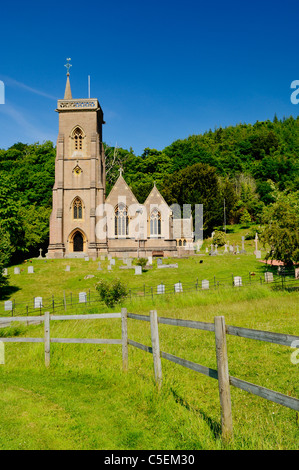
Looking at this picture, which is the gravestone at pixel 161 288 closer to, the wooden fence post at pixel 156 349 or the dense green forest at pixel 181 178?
the wooden fence post at pixel 156 349

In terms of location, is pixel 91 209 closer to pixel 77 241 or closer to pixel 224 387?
pixel 77 241

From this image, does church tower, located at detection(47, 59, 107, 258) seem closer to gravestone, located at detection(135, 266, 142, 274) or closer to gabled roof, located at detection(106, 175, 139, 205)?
gabled roof, located at detection(106, 175, 139, 205)

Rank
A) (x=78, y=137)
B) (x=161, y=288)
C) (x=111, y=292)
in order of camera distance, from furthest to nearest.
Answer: (x=78, y=137) → (x=161, y=288) → (x=111, y=292)

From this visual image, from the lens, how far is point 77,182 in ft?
151

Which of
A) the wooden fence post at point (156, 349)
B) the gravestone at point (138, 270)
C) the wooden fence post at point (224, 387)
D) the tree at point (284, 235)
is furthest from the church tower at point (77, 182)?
the wooden fence post at point (224, 387)

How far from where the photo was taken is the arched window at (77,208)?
149ft

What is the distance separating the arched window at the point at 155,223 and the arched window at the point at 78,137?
1332 cm

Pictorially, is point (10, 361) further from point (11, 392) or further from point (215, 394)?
point (215, 394)

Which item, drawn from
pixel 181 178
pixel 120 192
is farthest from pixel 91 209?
pixel 181 178

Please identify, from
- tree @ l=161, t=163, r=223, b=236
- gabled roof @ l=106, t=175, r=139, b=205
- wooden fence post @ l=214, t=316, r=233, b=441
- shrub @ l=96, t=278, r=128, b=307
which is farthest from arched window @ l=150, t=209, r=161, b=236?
wooden fence post @ l=214, t=316, r=233, b=441

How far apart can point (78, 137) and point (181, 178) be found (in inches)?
831

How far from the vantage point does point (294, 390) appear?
19.5 ft

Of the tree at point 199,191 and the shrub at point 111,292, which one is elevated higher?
the tree at point 199,191
